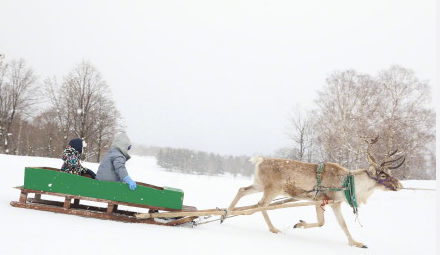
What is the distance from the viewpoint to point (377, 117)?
2872 centimetres

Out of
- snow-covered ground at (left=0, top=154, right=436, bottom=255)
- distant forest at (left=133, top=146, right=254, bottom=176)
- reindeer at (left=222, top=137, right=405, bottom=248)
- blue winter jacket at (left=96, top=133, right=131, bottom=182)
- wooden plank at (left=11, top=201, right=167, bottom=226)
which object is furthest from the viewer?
distant forest at (left=133, top=146, right=254, bottom=176)

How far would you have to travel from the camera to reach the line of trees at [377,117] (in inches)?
1077

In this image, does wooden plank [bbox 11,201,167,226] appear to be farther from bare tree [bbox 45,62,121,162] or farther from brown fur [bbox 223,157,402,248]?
bare tree [bbox 45,62,121,162]

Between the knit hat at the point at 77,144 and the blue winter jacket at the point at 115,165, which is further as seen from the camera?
Answer: the knit hat at the point at 77,144

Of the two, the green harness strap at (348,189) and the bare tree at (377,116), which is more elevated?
the bare tree at (377,116)

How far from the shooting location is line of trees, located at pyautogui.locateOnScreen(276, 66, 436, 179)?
2736 cm

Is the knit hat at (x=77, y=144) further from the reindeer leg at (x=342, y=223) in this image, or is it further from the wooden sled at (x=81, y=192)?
the reindeer leg at (x=342, y=223)

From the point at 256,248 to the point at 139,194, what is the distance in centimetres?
218

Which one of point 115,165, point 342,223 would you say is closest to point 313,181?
point 342,223

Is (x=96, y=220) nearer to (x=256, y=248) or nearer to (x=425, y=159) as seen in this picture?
(x=256, y=248)

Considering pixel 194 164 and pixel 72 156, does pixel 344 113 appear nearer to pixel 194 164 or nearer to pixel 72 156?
pixel 72 156

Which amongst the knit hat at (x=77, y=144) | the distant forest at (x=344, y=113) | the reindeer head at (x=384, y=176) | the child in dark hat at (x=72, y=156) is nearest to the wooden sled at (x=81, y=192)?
the child in dark hat at (x=72, y=156)

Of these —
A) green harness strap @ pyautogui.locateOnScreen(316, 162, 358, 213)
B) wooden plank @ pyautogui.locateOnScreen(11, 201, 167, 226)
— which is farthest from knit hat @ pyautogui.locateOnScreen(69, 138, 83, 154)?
green harness strap @ pyautogui.locateOnScreen(316, 162, 358, 213)

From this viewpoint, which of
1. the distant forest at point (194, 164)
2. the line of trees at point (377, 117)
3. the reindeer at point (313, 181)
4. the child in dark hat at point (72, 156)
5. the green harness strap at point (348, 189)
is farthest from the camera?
the distant forest at point (194, 164)
